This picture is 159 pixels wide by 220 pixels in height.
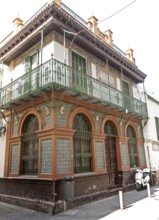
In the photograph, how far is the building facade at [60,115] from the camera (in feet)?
23.7

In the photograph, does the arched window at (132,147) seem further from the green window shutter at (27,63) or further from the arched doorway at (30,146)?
the green window shutter at (27,63)

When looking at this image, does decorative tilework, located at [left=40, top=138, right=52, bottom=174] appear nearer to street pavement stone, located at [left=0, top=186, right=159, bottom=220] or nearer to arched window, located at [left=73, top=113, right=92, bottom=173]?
arched window, located at [left=73, top=113, right=92, bottom=173]

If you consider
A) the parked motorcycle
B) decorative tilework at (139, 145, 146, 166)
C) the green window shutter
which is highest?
the green window shutter

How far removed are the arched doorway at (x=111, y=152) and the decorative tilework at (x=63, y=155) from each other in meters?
3.15

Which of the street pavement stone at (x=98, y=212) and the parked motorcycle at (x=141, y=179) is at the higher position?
the parked motorcycle at (x=141, y=179)

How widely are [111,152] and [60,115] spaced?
4306 millimetres

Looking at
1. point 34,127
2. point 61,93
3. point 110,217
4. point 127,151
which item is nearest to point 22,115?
point 34,127

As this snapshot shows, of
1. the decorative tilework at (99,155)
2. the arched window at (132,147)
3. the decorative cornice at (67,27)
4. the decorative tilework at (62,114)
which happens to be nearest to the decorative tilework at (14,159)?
the decorative tilework at (62,114)

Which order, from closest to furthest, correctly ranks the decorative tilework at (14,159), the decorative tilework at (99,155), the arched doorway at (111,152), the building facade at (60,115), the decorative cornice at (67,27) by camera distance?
1. the building facade at (60,115)
2. the decorative cornice at (67,27)
3. the decorative tilework at (14,159)
4. the decorative tilework at (99,155)
5. the arched doorway at (111,152)

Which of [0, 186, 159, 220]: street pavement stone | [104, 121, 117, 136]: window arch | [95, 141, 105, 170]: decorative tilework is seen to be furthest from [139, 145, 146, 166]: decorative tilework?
[0, 186, 159, 220]: street pavement stone

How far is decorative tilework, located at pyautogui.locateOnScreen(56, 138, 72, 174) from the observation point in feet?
22.8

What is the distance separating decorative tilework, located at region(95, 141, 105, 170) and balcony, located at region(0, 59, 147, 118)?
6.83ft

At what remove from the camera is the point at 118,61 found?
11.7m

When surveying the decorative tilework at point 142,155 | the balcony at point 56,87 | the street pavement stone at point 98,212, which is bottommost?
the street pavement stone at point 98,212
